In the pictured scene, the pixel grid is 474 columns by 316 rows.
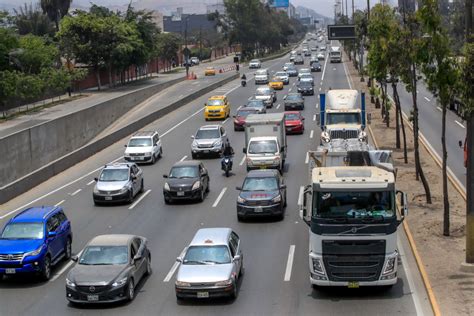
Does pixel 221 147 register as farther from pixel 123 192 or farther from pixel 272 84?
pixel 272 84

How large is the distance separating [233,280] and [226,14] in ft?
585

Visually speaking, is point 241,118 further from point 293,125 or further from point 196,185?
point 196,185

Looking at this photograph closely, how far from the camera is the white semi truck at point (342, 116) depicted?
39.4 m

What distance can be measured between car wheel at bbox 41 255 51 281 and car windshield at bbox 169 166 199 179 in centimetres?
1208

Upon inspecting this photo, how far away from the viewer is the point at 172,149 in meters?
51.2

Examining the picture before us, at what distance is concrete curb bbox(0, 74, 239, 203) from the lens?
3875cm

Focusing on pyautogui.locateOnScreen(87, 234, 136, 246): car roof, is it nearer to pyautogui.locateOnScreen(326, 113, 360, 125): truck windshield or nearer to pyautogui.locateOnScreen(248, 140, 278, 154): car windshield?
pyautogui.locateOnScreen(248, 140, 278, 154): car windshield

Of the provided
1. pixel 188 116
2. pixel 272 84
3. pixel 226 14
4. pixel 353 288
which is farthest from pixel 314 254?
pixel 226 14

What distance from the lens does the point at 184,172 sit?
35.2 meters

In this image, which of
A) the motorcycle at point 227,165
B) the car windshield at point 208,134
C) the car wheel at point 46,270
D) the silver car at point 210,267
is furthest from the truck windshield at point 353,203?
the car windshield at point 208,134

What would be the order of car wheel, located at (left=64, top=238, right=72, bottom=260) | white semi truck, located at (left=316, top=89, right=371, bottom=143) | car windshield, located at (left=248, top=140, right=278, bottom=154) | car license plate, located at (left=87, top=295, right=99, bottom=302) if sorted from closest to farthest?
car license plate, located at (left=87, top=295, right=99, bottom=302)
car wheel, located at (left=64, top=238, right=72, bottom=260)
white semi truck, located at (left=316, top=89, right=371, bottom=143)
car windshield, located at (left=248, top=140, right=278, bottom=154)

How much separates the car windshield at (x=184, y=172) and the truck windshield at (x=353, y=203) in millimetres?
→ 15624

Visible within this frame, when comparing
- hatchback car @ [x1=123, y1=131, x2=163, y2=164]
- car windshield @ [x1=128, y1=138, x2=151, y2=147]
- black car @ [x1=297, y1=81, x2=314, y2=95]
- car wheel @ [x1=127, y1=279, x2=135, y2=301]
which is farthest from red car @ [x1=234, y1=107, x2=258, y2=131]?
car wheel @ [x1=127, y1=279, x2=135, y2=301]

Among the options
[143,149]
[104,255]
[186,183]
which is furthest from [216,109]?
[104,255]
